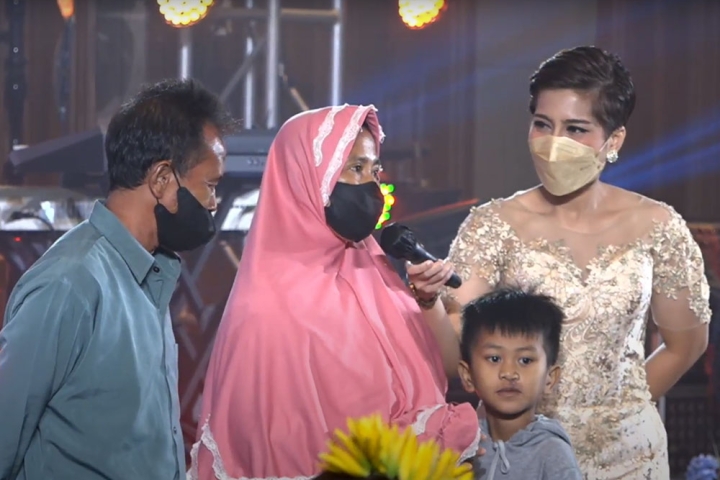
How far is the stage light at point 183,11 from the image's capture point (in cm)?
523

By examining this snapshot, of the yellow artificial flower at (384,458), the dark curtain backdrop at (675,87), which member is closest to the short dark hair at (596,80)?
the yellow artificial flower at (384,458)

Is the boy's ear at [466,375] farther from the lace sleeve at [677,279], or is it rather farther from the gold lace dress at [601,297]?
the lace sleeve at [677,279]

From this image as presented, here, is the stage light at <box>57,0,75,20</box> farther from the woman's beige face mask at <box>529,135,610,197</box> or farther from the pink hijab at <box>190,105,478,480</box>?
the woman's beige face mask at <box>529,135,610,197</box>

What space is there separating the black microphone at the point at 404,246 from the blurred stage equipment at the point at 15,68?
3818 mm

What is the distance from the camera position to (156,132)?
2.00 m

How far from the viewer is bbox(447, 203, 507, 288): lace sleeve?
8.16 ft

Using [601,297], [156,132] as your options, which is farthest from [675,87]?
[156,132]

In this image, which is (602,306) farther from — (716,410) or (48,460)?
(716,410)

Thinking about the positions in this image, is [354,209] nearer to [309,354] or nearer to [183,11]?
[309,354]

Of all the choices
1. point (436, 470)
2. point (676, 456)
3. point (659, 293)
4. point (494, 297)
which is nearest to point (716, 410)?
point (676, 456)

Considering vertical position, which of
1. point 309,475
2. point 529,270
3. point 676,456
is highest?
point 529,270

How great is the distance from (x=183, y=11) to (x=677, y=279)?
3.32 metres

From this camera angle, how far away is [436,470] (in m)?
1.23

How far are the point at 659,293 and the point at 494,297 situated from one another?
0.45 m
